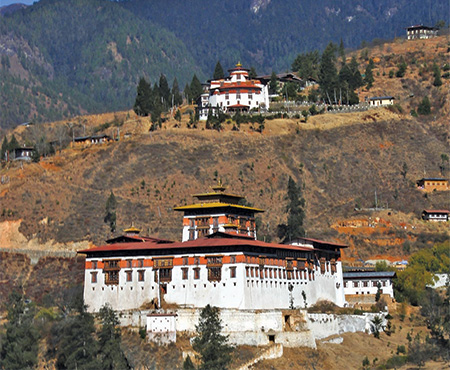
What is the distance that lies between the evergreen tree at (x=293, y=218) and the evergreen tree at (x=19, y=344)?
159 feet

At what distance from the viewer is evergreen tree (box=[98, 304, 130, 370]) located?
3952 inches

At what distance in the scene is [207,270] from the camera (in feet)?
368

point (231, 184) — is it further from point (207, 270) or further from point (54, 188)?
point (207, 270)

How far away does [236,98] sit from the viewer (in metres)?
188

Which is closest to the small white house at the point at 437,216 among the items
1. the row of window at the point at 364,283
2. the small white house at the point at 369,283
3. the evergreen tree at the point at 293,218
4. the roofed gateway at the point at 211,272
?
the evergreen tree at the point at 293,218

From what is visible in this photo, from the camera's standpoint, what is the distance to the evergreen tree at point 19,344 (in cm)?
10375

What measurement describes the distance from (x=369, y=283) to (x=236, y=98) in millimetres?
62128

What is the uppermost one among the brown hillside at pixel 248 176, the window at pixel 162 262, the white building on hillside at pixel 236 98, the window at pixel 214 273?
the white building on hillside at pixel 236 98

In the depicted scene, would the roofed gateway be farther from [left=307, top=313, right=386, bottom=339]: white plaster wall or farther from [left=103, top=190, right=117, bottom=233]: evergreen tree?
[left=103, top=190, right=117, bottom=233]: evergreen tree

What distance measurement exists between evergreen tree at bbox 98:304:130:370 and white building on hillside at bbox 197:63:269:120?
8340 centimetres

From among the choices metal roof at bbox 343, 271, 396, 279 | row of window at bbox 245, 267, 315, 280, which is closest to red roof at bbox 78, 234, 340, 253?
row of window at bbox 245, 267, 315, 280

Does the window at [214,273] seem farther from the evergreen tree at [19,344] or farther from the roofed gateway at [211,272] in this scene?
the evergreen tree at [19,344]

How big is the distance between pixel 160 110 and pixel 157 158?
1479 centimetres

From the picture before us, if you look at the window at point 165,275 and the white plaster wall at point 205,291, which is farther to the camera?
the window at point 165,275
